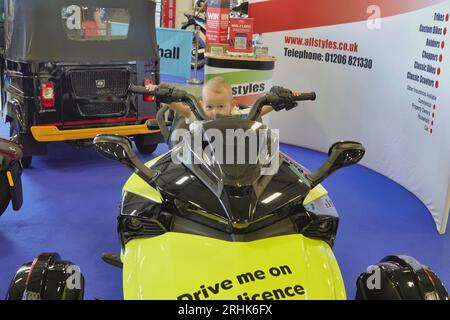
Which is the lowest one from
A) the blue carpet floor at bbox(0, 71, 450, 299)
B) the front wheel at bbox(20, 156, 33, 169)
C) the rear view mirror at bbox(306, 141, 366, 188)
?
the blue carpet floor at bbox(0, 71, 450, 299)

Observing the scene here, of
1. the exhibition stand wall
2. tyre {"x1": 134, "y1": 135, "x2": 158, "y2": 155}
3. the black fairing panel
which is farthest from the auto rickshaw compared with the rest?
the black fairing panel

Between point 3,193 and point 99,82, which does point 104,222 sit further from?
point 99,82

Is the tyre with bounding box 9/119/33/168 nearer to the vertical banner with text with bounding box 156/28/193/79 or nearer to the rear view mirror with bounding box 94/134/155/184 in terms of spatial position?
the rear view mirror with bounding box 94/134/155/184

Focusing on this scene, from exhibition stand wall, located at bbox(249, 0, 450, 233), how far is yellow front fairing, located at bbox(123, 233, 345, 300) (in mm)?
2867

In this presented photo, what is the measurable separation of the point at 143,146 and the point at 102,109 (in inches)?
32.2

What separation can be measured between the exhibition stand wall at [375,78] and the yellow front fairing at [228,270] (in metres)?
2.87

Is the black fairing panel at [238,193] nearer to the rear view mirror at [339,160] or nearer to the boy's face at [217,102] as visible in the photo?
the rear view mirror at [339,160]

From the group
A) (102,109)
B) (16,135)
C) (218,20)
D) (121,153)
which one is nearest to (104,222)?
(102,109)

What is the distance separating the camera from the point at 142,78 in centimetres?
566

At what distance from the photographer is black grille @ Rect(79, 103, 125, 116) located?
534 centimetres

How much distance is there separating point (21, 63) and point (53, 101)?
1.57 ft

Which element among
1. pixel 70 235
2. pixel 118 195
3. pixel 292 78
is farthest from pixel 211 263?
pixel 292 78

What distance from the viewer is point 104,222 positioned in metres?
4.23
